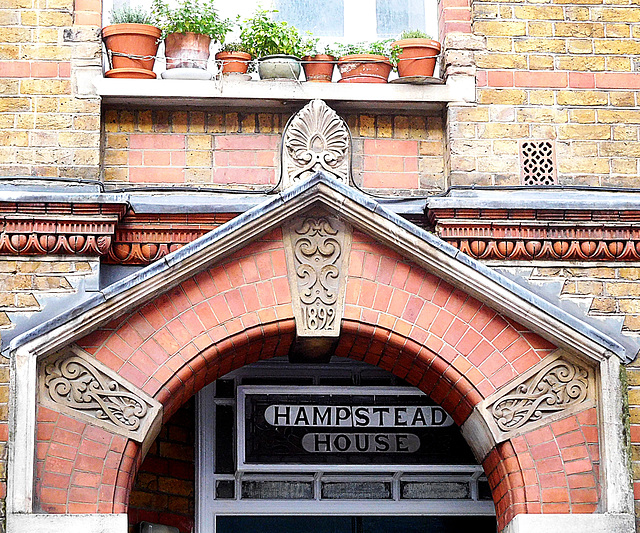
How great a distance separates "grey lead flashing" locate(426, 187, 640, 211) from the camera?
777 cm

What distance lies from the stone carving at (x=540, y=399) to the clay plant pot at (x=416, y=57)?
2.10m

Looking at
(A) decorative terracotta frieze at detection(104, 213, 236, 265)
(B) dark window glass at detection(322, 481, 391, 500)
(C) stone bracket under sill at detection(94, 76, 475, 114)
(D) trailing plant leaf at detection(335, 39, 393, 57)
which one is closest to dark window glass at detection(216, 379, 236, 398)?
(B) dark window glass at detection(322, 481, 391, 500)

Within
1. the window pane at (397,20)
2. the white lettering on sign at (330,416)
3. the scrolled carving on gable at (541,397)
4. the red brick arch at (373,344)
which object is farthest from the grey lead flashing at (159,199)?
the white lettering on sign at (330,416)

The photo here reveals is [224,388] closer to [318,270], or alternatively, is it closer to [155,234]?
[155,234]

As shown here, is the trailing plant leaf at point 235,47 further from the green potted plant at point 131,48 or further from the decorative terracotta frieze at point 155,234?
the decorative terracotta frieze at point 155,234

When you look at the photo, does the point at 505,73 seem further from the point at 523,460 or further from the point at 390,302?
the point at 523,460

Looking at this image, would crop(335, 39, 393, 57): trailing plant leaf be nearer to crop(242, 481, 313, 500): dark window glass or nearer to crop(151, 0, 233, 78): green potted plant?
crop(151, 0, 233, 78): green potted plant

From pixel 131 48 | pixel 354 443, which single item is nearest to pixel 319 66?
pixel 131 48

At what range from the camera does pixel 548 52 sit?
8266 millimetres

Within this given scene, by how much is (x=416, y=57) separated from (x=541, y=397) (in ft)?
7.79

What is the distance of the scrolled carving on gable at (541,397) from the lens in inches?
292

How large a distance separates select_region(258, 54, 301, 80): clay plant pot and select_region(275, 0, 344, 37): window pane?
2.27 feet

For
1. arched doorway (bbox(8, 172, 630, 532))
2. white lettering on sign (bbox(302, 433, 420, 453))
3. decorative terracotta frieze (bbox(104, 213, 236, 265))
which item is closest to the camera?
arched doorway (bbox(8, 172, 630, 532))

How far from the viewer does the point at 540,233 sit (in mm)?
7836
